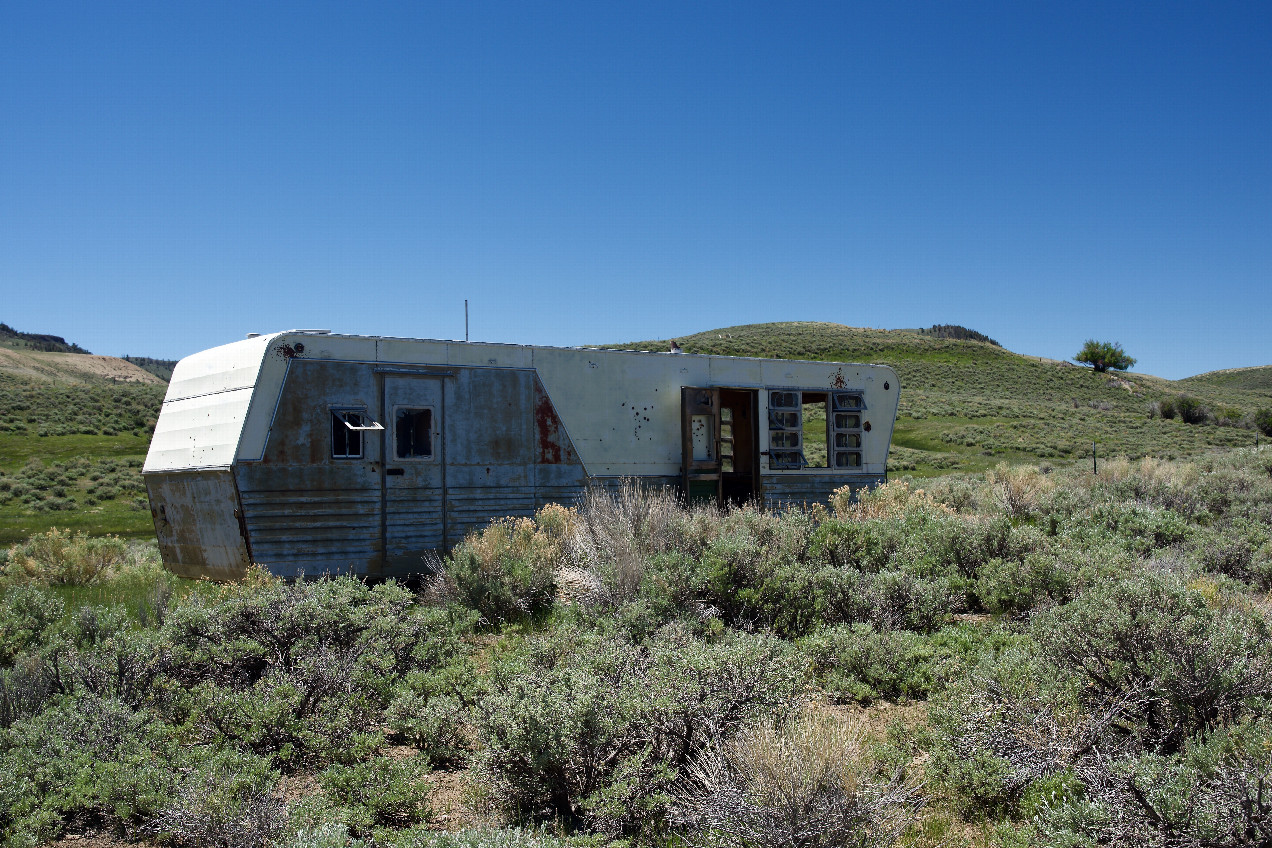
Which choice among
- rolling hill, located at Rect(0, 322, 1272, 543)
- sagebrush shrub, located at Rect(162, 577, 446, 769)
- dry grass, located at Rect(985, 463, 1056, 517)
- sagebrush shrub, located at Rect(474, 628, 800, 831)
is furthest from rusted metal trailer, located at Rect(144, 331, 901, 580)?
rolling hill, located at Rect(0, 322, 1272, 543)

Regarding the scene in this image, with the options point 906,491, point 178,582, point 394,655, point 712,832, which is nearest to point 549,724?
point 712,832

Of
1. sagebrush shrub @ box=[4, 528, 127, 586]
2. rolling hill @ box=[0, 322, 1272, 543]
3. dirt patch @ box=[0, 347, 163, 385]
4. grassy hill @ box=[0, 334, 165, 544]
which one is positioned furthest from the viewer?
dirt patch @ box=[0, 347, 163, 385]

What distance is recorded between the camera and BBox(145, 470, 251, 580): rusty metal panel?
346 inches

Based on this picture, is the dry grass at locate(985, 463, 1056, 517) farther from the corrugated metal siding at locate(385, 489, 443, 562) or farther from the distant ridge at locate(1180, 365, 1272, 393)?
the distant ridge at locate(1180, 365, 1272, 393)

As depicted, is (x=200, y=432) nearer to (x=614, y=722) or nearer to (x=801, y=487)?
(x=614, y=722)

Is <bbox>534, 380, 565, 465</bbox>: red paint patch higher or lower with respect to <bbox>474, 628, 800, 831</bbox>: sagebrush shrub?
higher

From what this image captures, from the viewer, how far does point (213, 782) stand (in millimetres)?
3889

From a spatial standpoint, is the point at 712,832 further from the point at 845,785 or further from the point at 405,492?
the point at 405,492

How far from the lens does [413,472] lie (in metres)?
9.62

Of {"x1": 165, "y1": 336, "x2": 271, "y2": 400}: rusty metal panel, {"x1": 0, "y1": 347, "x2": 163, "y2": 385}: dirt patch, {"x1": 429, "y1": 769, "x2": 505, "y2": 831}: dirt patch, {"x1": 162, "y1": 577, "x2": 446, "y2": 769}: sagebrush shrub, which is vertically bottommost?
{"x1": 429, "y1": 769, "x2": 505, "y2": 831}: dirt patch

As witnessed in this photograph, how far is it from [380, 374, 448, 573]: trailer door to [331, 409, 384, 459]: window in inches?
10.5

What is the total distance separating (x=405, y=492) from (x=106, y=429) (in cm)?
2709

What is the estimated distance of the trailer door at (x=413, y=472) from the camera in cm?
942

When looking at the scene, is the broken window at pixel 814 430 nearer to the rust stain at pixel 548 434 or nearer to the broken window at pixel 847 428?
the broken window at pixel 847 428
